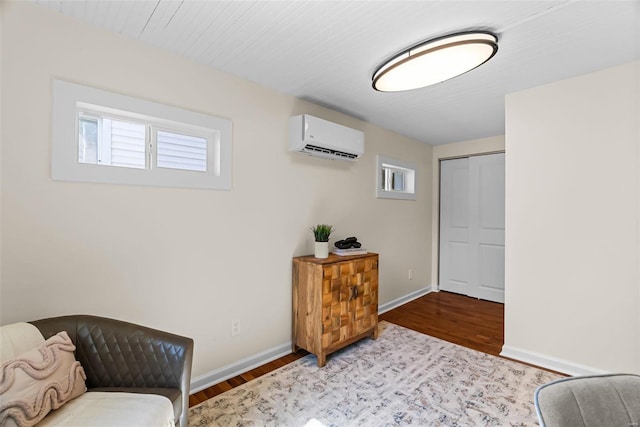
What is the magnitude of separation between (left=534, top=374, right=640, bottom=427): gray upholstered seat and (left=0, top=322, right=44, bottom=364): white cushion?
1.91 m

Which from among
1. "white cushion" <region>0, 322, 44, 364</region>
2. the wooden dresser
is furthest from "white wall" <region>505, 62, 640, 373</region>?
"white cushion" <region>0, 322, 44, 364</region>

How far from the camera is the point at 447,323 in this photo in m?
3.26

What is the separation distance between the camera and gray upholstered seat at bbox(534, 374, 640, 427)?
833 mm

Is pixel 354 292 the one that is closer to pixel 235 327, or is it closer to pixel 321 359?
pixel 321 359

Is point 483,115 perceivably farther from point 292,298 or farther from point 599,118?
point 292,298

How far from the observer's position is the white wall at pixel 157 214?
1.44m

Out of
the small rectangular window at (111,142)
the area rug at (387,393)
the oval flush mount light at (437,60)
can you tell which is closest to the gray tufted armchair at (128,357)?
the area rug at (387,393)

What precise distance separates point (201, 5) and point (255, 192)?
1.26 metres

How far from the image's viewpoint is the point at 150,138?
74.0 inches

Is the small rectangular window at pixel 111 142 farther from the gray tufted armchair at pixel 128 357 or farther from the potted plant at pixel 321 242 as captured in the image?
the potted plant at pixel 321 242

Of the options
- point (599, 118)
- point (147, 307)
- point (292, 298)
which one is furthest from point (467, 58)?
point (147, 307)

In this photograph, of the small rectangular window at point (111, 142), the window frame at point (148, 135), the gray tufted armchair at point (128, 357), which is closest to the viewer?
the gray tufted armchair at point (128, 357)

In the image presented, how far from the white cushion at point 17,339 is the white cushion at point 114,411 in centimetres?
30

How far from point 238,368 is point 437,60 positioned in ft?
8.44
